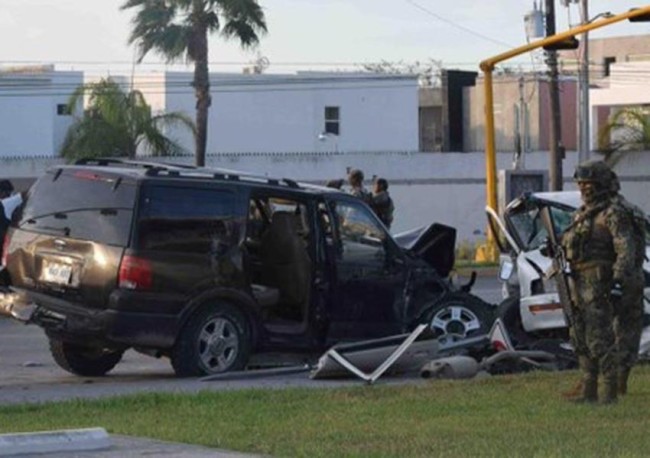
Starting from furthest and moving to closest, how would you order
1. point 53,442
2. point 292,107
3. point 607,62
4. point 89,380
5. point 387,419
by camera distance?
point 607,62 → point 292,107 → point 89,380 → point 387,419 → point 53,442

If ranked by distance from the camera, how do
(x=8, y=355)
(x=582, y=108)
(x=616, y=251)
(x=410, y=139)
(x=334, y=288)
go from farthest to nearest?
(x=410, y=139)
(x=582, y=108)
(x=8, y=355)
(x=334, y=288)
(x=616, y=251)

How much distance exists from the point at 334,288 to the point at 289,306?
0.46 m

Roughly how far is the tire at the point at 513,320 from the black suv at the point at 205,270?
1.82 feet

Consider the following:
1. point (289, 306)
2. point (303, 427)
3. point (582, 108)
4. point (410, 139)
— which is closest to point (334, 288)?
point (289, 306)

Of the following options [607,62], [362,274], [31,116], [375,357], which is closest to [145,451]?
[375,357]

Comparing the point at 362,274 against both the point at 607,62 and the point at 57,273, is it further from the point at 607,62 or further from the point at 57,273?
the point at 607,62

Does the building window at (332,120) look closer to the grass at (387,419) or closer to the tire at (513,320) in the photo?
the tire at (513,320)

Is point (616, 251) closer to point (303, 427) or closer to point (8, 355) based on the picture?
point (303, 427)

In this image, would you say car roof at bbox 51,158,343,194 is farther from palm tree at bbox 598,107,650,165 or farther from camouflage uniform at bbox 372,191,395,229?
palm tree at bbox 598,107,650,165

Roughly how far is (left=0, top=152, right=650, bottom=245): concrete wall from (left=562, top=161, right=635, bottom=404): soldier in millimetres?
33743

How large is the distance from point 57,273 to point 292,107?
5126 centimetres

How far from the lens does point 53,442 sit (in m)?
10.1

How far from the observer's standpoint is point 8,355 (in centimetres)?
1822

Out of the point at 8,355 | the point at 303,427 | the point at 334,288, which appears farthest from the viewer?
the point at 8,355
